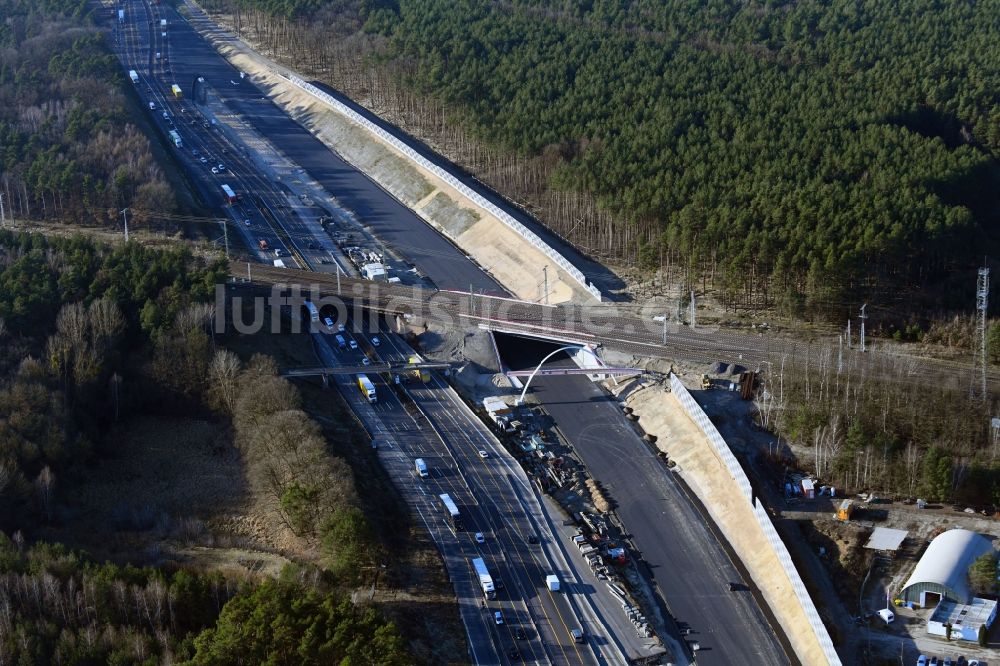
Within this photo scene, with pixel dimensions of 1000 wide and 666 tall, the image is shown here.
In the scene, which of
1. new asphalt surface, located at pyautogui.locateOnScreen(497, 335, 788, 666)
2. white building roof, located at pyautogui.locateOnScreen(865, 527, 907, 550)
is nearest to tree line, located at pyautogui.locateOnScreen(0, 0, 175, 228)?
new asphalt surface, located at pyautogui.locateOnScreen(497, 335, 788, 666)

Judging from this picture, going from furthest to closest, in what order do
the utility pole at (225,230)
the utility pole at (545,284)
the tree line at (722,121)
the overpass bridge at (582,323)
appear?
the utility pole at (225,230), the utility pole at (545,284), the tree line at (722,121), the overpass bridge at (582,323)

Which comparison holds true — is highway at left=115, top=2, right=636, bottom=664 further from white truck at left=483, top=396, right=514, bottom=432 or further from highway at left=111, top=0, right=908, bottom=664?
white truck at left=483, top=396, right=514, bottom=432

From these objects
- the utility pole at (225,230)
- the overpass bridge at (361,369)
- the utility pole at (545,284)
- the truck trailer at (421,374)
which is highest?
the utility pole at (225,230)

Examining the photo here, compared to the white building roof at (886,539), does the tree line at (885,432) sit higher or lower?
higher

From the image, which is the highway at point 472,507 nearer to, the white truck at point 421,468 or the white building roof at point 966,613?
the white truck at point 421,468

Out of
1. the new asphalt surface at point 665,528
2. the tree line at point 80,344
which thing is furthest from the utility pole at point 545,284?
the tree line at point 80,344

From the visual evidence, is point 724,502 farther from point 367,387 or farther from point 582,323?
point 367,387

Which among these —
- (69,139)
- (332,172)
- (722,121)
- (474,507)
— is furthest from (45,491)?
(722,121)

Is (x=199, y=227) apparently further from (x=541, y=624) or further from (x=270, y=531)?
(x=541, y=624)

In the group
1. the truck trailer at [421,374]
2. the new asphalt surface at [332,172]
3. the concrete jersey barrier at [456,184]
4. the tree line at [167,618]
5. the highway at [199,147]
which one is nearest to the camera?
the tree line at [167,618]

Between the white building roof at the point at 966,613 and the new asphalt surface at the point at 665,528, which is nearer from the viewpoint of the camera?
the white building roof at the point at 966,613
